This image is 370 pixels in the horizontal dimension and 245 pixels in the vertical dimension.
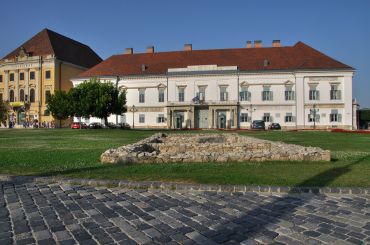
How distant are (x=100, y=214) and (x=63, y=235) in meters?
1.06

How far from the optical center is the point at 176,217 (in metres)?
5.64

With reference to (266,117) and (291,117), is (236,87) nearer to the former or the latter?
(266,117)

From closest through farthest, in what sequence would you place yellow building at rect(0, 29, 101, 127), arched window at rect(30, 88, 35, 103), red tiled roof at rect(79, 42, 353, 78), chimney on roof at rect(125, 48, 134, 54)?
1. red tiled roof at rect(79, 42, 353, 78)
2. yellow building at rect(0, 29, 101, 127)
3. arched window at rect(30, 88, 35, 103)
4. chimney on roof at rect(125, 48, 134, 54)

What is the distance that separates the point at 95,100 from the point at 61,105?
661cm

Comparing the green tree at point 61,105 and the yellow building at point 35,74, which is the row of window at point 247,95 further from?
the yellow building at point 35,74

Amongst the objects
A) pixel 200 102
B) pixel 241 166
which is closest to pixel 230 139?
pixel 241 166

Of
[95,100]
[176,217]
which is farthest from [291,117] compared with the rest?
[176,217]

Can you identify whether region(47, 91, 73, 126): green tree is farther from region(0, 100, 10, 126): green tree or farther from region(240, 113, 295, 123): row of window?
region(240, 113, 295, 123): row of window

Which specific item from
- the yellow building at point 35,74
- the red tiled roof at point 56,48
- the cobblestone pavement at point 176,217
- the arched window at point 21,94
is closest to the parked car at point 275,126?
the yellow building at point 35,74

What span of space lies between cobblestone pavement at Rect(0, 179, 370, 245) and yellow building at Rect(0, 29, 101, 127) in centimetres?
6839

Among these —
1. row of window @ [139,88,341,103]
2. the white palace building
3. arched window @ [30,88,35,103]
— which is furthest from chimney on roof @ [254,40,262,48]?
arched window @ [30,88,35,103]

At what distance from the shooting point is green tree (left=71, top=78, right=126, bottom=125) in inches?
1901

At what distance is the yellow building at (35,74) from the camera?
234ft

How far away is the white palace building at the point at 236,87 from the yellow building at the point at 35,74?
7.17 m
